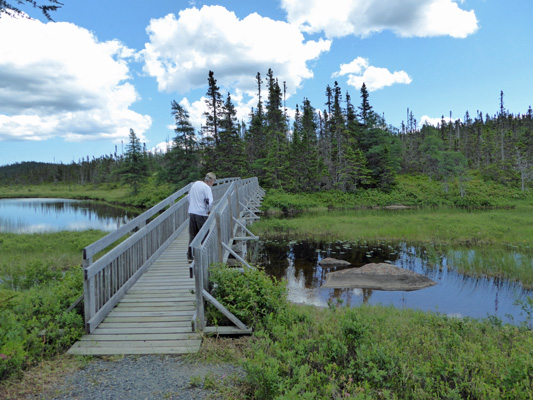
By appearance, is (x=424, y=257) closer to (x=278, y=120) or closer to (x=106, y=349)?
(x=106, y=349)

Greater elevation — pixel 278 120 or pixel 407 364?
pixel 278 120

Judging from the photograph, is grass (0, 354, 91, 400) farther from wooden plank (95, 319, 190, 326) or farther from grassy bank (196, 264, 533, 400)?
grassy bank (196, 264, 533, 400)

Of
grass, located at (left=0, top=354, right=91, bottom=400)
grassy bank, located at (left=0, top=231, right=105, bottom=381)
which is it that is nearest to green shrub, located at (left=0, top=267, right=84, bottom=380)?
grassy bank, located at (left=0, top=231, right=105, bottom=381)

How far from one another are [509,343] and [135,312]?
6584 mm

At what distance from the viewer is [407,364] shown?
14.7 ft

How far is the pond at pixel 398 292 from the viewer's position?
10703 mm

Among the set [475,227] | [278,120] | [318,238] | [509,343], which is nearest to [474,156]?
[278,120]

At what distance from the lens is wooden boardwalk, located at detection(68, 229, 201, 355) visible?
4.63 meters

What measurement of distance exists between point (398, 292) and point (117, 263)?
10.2 m

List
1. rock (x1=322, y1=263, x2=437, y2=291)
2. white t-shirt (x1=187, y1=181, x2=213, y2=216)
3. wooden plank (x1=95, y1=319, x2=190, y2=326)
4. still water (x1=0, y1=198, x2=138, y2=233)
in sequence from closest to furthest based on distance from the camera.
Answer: wooden plank (x1=95, y1=319, x2=190, y2=326) → white t-shirt (x1=187, y1=181, x2=213, y2=216) → rock (x1=322, y1=263, x2=437, y2=291) → still water (x1=0, y1=198, x2=138, y2=233)

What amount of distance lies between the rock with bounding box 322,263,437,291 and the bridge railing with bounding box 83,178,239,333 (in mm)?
7475

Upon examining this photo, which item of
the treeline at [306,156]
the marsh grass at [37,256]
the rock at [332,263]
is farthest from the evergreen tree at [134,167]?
the rock at [332,263]

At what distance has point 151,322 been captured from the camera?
5.32m

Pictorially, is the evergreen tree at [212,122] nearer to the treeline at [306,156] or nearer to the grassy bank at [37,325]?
the treeline at [306,156]
